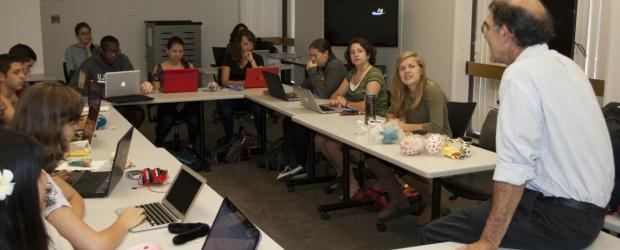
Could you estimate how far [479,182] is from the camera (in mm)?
3756

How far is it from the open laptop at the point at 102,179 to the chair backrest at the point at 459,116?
2.38 m

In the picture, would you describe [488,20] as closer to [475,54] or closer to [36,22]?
[475,54]

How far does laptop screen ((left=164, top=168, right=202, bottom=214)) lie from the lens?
8.25 feet

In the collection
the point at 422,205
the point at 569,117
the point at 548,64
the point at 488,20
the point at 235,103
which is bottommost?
the point at 422,205

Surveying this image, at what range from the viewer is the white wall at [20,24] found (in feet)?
24.5

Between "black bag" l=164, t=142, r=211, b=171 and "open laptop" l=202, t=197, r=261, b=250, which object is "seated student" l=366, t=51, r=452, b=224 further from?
"open laptop" l=202, t=197, r=261, b=250

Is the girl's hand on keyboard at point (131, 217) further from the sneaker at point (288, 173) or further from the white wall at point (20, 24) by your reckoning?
the white wall at point (20, 24)

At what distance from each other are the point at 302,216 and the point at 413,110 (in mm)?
1083

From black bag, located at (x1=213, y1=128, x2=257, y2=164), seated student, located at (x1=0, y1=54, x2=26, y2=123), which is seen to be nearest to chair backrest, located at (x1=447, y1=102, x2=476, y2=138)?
black bag, located at (x1=213, y1=128, x2=257, y2=164)

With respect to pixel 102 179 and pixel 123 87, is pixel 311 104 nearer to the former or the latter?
pixel 123 87

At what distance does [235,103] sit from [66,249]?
4.39 meters

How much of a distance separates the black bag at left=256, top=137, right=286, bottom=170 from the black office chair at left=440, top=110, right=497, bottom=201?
219 cm

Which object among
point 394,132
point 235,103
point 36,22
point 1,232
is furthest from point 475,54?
point 1,232

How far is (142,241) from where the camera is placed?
2.26 metres
